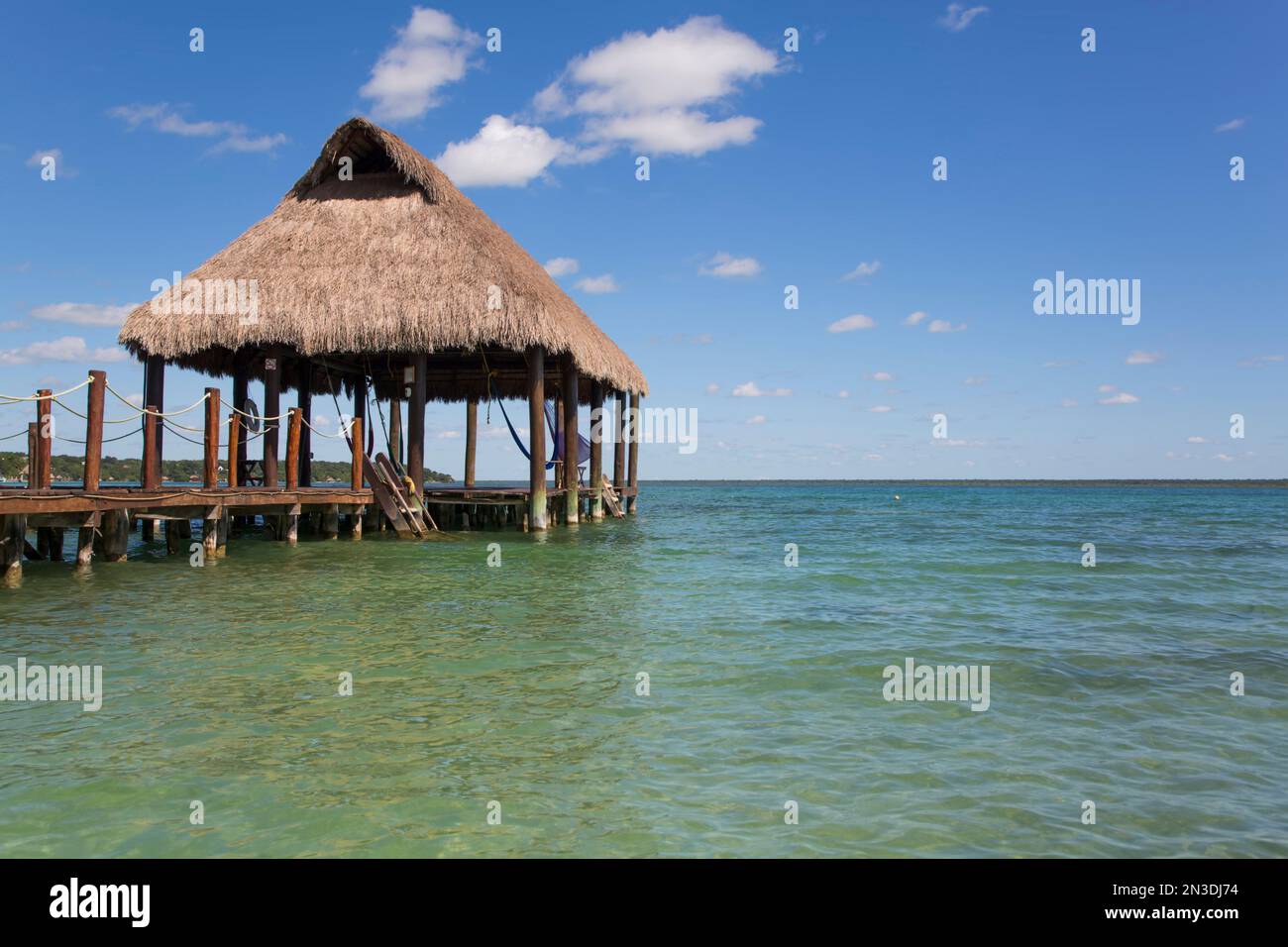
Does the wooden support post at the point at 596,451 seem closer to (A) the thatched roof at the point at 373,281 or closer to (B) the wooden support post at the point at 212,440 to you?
(A) the thatched roof at the point at 373,281

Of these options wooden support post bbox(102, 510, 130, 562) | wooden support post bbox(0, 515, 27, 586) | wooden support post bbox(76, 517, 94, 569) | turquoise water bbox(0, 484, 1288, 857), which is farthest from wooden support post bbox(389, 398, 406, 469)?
wooden support post bbox(0, 515, 27, 586)

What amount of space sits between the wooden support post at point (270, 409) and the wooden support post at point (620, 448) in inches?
418

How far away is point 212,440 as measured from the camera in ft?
46.2

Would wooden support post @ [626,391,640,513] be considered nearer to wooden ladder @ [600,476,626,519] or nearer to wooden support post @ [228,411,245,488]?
wooden ladder @ [600,476,626,519]

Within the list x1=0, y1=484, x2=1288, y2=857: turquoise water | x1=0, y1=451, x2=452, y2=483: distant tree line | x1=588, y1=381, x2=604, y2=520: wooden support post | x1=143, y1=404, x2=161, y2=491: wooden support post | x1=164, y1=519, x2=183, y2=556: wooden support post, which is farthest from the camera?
x1=0, y1=451, x2=452, y2=483: distant tree line

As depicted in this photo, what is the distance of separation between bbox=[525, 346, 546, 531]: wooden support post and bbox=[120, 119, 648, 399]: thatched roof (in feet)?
1.59

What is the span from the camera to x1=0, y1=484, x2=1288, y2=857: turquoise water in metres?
3.85

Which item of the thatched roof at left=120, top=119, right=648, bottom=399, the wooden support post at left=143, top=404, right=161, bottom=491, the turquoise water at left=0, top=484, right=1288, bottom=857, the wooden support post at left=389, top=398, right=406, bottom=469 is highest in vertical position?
the thatched roof at left=120, top=119, right=648, bottom=399

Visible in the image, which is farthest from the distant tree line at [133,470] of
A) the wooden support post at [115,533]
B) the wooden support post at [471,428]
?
the wooden support post at [115,533]

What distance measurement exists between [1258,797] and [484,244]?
638 inches

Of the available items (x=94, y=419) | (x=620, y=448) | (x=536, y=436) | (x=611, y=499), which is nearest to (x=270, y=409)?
(x=536, y=436)

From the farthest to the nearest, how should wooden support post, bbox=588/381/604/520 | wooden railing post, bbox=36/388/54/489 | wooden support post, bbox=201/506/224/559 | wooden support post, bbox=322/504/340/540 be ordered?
1. wooden support post, bbox=588/381/604/520
2. wooden support post, bbox=322/504/340/540
3. wooden support post, bbox=201/506/224/559
4. wooden railing post, bbox=36/388/54/489

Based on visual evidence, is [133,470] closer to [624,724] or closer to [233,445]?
[233,445]
